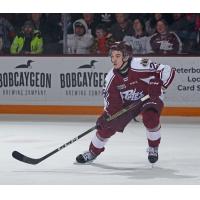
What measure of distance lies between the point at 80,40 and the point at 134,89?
149 inches

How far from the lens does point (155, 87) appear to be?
4.98 m

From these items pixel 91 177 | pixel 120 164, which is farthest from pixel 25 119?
pixel 91 177

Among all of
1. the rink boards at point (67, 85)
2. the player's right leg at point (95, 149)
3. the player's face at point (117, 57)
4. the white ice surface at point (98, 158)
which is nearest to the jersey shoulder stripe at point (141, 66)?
the player's face at point (117, 57)

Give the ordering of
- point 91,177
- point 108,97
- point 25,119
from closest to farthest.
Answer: point 91,177 < point 108,97 < point 25,119

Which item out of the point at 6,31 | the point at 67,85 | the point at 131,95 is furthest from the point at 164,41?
the point at 131,95

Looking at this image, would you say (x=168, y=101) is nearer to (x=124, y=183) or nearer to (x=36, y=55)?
(x=36, y=55)

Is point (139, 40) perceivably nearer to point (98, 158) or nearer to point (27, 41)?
point (27, 41)

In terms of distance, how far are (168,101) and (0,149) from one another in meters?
2.94

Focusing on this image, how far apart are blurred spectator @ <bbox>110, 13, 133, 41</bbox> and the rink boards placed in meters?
0.40

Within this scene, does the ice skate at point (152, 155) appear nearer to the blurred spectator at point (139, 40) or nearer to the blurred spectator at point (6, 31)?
the blurred spectator at point (139, 40)

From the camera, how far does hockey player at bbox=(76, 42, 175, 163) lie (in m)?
4.99

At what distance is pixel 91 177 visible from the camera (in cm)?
467

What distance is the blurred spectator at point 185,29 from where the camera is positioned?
338 inches
